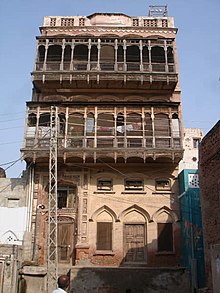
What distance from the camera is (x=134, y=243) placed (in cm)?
2234

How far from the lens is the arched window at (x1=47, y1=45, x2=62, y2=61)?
2634cm

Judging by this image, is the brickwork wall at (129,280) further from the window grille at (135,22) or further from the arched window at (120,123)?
the window grille at (135,22)

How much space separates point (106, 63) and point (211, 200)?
13.7 m

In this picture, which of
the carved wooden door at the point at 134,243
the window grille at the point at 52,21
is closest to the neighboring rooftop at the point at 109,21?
the window grille at the point at 52,21

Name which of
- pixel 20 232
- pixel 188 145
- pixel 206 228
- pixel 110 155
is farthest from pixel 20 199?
pixel 188 145

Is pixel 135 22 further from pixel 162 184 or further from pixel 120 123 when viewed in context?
pixel 162 184

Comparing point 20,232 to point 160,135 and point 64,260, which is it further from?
point 160,135

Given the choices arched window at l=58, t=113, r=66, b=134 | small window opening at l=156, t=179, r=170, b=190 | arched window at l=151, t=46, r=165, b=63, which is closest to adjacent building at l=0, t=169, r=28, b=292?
arched window at l=58, t=113, r=66, b=134

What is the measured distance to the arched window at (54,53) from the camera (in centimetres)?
2634

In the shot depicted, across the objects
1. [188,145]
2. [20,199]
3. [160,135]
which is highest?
[188,145]

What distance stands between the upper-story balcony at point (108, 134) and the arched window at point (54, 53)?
179 inches

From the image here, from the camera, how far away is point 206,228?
15.7 m

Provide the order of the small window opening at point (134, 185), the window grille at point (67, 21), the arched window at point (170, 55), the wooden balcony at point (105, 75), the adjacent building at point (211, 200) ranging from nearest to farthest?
the adjacent building at point (211, 200), the small window opening at point (134, 185), the wooden balcony at point (105, 75), the arched window at point (170, 55), the window grille at point (67, 21)

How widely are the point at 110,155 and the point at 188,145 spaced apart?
15.5 meters
